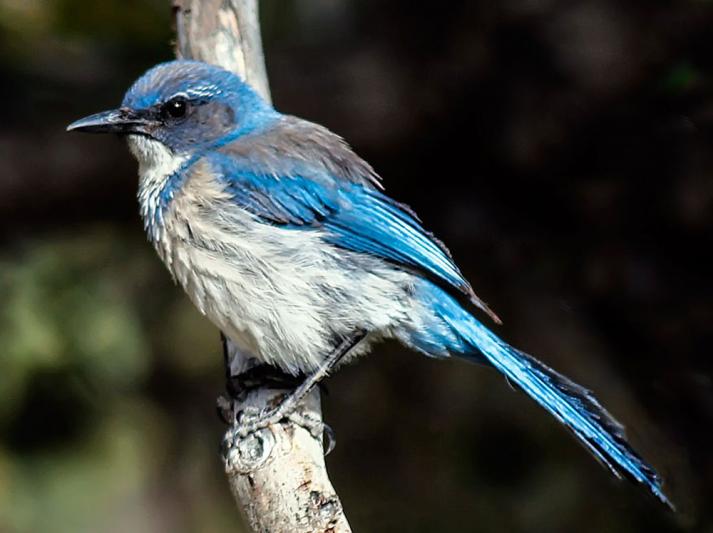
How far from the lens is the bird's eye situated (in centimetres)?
412

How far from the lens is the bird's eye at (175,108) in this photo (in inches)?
162

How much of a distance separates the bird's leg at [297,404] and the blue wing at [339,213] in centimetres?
30

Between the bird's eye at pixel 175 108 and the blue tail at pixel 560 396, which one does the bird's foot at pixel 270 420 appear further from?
the bird's eye at pixel 175 108

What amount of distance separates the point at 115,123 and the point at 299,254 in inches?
30.2

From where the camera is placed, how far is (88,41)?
5.68 m

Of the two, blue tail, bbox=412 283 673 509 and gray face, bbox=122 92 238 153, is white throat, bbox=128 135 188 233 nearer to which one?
gray face, bbox=122 92 238 153

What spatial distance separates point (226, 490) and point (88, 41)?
221 centimetres

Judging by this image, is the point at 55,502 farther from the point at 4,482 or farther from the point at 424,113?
the point at 424,113

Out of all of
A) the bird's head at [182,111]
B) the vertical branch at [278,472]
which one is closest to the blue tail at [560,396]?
the vertical branch at [278,472]

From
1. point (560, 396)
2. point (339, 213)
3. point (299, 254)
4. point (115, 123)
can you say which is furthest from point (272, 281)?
point (560, 396)

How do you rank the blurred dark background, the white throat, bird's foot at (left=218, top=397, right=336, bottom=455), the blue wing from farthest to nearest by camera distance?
the blurred dark background → the white throat → the blue wing → bird's foot at (left=218, top=397, right=336, bottom=455)

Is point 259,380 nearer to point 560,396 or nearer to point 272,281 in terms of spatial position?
point 272,281

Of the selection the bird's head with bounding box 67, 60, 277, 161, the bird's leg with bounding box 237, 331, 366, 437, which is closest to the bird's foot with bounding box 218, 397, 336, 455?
the bird's leg with bounding box 237, 331, 366, 437

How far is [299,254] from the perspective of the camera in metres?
3.94
